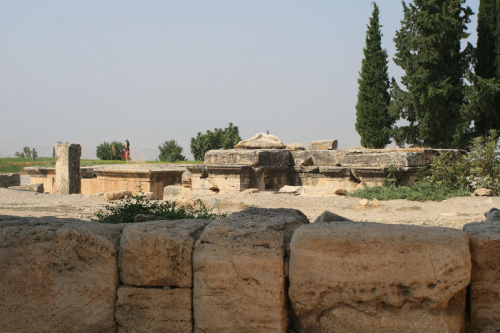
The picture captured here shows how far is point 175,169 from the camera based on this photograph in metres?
14.8

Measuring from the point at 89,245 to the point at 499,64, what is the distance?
822 inches

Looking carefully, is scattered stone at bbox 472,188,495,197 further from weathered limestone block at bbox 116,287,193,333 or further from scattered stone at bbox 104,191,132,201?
weathered limestone block at bbox 116,287,193,333

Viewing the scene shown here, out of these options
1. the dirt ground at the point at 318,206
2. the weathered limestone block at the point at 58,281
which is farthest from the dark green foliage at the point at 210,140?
the weathered limestone block at the point at 58,281

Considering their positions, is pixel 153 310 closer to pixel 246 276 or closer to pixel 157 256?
pixel 157 256

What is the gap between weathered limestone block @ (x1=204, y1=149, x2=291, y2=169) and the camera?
12.6m

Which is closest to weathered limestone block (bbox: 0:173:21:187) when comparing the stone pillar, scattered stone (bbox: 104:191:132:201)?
the stone pillar

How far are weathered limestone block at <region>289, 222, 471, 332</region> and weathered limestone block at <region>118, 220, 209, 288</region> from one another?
67cm

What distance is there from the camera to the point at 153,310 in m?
3.24

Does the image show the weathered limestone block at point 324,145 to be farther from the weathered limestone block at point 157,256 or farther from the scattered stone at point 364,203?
the weathered limestone block at point 157,256

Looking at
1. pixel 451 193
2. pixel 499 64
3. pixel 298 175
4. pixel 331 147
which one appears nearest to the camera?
pixel 451 193

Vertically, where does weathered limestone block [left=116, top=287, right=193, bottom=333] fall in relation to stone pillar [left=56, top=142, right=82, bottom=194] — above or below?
below

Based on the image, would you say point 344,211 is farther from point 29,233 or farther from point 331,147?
point 29,233

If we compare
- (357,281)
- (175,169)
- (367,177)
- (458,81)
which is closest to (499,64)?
(458,81)

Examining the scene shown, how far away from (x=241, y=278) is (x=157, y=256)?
56 centimetres
